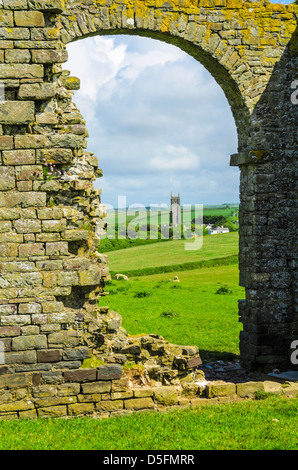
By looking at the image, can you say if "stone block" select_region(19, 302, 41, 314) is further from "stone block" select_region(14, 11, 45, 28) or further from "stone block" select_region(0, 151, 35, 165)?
"stone block" select_region(14, 11, 45, 28)

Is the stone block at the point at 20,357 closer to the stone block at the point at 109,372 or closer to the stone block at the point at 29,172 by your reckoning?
the stone block at the point at 109,372

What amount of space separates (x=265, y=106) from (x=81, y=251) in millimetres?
4330

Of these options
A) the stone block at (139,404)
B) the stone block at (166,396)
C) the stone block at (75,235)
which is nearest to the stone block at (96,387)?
the stone block at (139,404)

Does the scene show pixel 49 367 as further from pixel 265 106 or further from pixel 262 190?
pixel 265 106

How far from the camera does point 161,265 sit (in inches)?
1146

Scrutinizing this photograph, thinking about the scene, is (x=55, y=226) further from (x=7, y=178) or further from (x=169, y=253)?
(x=169, y=253)

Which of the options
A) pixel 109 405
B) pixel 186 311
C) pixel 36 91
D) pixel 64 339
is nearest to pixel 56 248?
pixel 64 339

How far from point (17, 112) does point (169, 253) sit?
26289 millimetres

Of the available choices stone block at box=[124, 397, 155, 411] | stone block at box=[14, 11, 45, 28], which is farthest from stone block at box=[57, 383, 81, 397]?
stone block at box=[14, 11, 45, 28]

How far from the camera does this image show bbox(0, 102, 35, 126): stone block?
7.54 metres

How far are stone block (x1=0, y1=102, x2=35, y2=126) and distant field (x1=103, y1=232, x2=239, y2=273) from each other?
20.6 m

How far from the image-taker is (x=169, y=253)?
33531 millimetres

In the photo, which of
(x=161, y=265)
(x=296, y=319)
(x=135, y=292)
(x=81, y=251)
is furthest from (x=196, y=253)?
(x=81, y=251)
